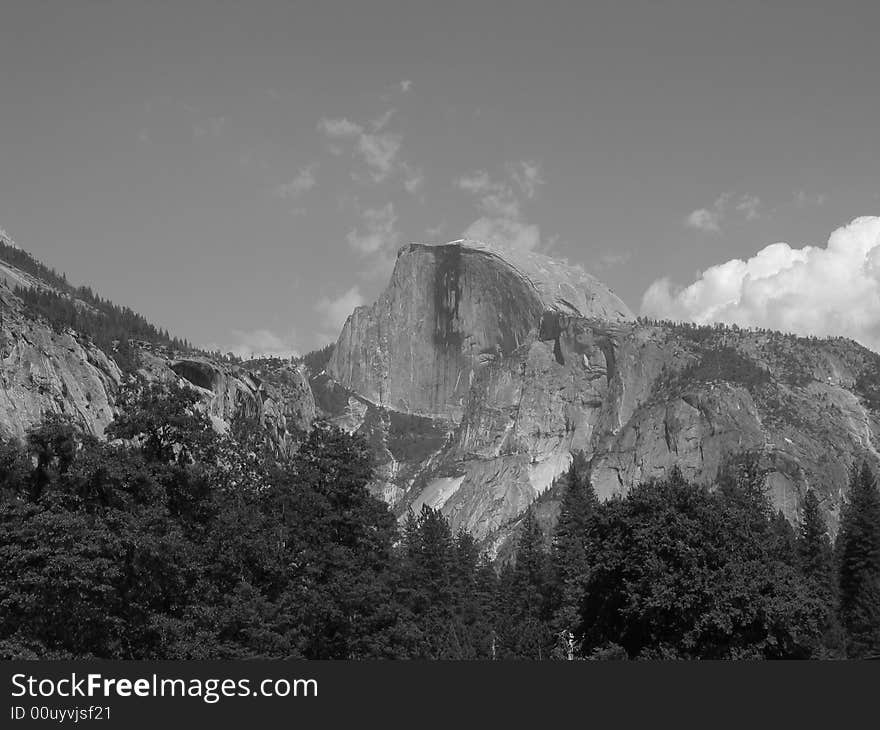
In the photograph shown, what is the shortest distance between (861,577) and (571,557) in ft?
80.6

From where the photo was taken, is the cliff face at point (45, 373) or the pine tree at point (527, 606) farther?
the cliff face at point (45, 373)

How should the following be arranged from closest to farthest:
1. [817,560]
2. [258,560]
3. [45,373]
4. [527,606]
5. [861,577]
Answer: [258,560]
[861,577]
[817,560]
[527,606]
[45,373]

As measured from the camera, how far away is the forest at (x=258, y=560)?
94.9 feet

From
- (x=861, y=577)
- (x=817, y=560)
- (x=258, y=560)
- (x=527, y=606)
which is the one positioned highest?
(x=258, y=560)

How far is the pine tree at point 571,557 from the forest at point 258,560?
17467mm

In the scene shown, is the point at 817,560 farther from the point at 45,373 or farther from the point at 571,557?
the point at 45,373

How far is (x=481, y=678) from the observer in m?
21.1

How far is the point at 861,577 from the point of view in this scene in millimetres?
80125

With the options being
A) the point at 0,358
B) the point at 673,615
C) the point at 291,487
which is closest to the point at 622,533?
the point at 673,615

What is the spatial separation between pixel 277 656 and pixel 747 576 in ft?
74.5

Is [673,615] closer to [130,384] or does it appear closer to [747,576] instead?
[747,576]

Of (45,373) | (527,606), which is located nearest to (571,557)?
(527,606)

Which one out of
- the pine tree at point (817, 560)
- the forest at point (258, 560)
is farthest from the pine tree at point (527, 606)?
the forest at point (258, 560)

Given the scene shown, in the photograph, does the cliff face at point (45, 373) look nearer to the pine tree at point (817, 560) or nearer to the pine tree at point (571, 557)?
the pine tree at point (571, 557)
